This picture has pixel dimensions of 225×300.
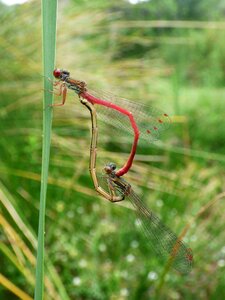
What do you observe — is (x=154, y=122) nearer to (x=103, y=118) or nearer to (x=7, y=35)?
(x=103, y=118)

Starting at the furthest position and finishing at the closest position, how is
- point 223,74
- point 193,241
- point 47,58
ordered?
point 223,74 → point 193,241 → point 47,58

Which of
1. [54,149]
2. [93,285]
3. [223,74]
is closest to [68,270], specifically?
[93,285]

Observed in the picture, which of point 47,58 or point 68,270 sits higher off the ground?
point 47,58

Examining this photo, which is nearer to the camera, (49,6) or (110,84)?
(49,6)

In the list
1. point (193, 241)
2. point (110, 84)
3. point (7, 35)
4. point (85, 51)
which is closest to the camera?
point (193, 241)

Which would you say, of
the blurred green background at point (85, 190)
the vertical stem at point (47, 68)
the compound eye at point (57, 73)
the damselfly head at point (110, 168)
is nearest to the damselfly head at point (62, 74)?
the compound eye at point (57, 73)

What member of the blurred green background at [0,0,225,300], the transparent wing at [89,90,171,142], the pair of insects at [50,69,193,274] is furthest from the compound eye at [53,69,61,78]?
the blurred green background at [0,0,225,300]

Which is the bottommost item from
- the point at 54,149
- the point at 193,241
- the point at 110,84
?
the point at 193,241

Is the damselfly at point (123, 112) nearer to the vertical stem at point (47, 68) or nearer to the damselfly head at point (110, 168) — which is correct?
the damselfly head at point (110, 168)
